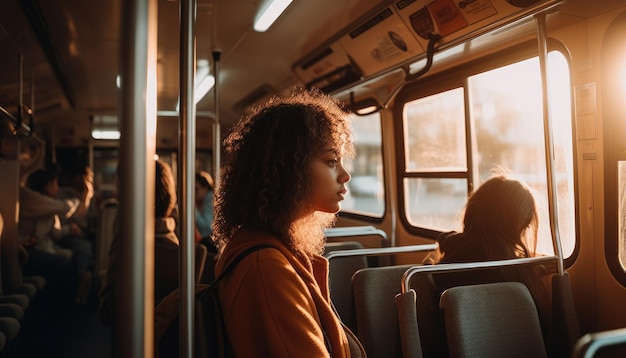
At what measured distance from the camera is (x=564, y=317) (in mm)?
2238

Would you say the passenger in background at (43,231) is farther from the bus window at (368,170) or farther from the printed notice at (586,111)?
the printed notice at (586,111)

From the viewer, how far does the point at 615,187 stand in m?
2.31

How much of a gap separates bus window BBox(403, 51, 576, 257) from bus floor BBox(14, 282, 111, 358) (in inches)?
110

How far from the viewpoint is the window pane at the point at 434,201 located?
3.74m

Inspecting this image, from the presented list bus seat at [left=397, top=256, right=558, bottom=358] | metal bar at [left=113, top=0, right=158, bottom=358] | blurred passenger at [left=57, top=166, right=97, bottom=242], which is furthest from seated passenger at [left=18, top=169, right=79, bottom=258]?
metal bar at [left=113, top=0, right=158, bottom=358]

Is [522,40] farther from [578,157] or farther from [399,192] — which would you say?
[399,192]

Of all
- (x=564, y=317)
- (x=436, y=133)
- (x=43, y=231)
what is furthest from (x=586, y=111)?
(x=43, y=231)

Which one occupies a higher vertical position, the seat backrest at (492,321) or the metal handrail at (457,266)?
the metal handrail at (457,266)

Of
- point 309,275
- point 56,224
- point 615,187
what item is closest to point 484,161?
point 615,187

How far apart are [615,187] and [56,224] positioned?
581 cm

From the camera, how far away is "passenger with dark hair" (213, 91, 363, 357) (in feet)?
3.92

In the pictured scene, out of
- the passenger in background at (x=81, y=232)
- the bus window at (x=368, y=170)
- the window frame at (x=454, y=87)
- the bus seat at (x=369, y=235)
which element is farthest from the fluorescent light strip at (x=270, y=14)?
the passenger in background at (x=81, y=232)

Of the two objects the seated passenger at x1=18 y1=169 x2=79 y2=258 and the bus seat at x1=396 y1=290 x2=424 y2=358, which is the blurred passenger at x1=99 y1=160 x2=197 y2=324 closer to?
the bus seat at x1=396 y1=290 x2=424 y2=358

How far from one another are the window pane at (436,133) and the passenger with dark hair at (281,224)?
222cm
